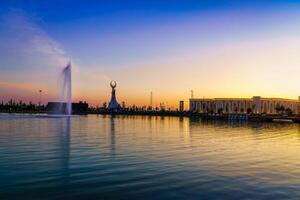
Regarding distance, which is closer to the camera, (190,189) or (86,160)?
(190,189)

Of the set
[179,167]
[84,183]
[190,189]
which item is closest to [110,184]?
[84,183]

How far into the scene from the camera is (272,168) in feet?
90.3

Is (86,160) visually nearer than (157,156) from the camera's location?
Yes

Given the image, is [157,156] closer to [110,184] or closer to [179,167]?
[179,167]

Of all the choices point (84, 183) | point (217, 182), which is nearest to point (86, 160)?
point (84, 183)

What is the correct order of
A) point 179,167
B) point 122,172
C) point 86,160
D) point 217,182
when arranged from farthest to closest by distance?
point 86,160 < point 179,167 < point 122,172 < point 217,182

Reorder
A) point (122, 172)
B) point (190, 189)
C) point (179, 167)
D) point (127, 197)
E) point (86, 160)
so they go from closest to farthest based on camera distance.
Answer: point (127, 197) < point (190, 189) < point (122, 172) < point (179, 167) < point (86, 160)

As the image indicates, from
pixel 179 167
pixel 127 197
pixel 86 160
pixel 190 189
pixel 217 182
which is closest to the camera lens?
pixel 127 197

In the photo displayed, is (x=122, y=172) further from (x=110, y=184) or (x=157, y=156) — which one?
(x=157, y=156)

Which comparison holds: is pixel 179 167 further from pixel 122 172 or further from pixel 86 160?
pixel 86 160

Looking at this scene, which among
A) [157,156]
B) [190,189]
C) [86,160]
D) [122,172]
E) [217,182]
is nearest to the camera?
[190,189]

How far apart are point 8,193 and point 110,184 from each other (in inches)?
198

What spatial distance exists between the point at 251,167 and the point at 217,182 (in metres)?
7.16

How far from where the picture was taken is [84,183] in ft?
65.4
